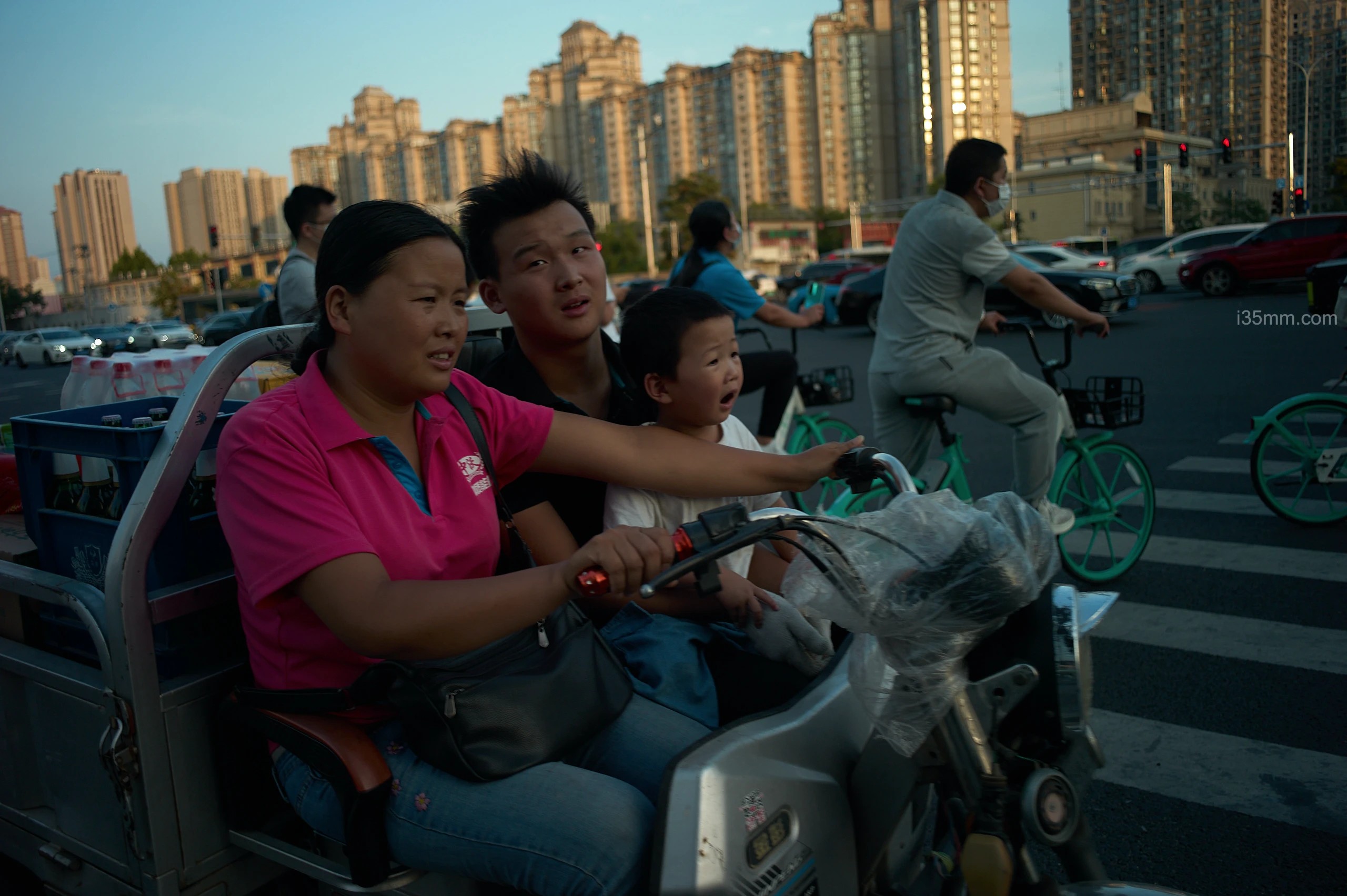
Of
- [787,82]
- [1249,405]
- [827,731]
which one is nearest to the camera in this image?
[827,731]

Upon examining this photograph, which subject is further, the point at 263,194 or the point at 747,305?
the point at 263,194

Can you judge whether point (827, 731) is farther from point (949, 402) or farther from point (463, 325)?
point (949, 402)

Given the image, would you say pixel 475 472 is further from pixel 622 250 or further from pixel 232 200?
pixel 232 200

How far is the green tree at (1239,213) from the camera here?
4991 centimetres

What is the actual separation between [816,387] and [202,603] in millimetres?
4861

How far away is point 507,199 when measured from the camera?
2.30 metres

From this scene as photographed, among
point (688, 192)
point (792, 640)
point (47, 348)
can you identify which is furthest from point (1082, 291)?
point (688, 192)

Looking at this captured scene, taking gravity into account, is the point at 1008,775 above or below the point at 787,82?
below

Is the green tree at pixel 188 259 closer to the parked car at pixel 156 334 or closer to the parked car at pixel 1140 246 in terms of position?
the parked car at pixel 156 334

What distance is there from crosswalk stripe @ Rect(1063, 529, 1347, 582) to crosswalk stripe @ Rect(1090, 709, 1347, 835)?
177 cm

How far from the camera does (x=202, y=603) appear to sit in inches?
71.0

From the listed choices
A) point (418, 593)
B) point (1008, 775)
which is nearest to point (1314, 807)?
point (1008, 775)

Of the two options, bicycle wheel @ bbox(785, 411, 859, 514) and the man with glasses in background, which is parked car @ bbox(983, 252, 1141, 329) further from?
the man with glasses in background

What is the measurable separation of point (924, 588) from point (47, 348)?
40.4 metres
